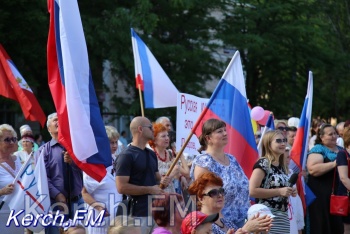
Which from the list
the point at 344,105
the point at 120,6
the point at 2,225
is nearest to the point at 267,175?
the point at 2,225

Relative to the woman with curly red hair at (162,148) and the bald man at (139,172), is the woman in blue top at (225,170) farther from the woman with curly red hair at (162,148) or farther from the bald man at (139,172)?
the woman with curly red hair at (162,148)

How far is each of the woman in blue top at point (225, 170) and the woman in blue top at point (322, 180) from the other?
3295 mm

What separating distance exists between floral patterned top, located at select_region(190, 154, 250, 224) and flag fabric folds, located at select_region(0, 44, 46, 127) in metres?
4.01

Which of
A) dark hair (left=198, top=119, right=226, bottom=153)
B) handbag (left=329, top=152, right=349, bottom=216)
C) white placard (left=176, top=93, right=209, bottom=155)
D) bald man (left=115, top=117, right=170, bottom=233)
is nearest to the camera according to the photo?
dark hair (left=198, top=119, right=226, bottom=153)

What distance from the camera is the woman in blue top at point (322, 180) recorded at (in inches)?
455

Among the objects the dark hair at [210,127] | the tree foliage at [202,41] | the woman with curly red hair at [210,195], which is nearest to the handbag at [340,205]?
the dark hair at [210,127]

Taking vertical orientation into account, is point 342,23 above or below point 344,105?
above

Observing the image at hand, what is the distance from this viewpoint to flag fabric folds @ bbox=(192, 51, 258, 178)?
31.4 feet

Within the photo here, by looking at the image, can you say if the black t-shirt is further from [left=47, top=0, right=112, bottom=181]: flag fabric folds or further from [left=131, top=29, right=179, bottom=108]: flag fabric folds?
[left=131, top=29, right=179, bottom=108]: flag fabric folds

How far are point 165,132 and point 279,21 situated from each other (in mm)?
20964

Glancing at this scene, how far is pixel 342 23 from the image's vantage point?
37.6m

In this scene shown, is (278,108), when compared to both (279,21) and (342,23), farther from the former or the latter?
(342,23)

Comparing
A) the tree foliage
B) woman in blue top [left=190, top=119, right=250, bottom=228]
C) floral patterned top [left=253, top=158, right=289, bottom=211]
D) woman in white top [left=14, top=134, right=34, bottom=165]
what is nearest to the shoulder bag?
woman in blue top [left=190, top=119, right=250, bottom=228]

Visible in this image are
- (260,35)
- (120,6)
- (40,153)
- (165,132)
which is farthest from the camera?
(260,35)
